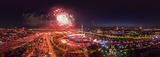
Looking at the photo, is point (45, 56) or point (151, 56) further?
point (151, 56)

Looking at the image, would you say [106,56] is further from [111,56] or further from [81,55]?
[81,55]

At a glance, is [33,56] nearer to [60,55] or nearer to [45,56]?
[45,56]

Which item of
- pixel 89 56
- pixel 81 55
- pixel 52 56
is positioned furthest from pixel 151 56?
pixel 52 56

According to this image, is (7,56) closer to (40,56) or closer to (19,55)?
(19,55)

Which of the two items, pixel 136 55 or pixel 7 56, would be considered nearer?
pixel 7 56

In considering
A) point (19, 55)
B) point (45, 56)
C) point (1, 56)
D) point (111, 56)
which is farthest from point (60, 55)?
point (1, 56)

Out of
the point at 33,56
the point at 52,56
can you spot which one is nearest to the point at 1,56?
the point at 33,56

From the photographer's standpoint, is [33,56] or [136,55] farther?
[136,55]
